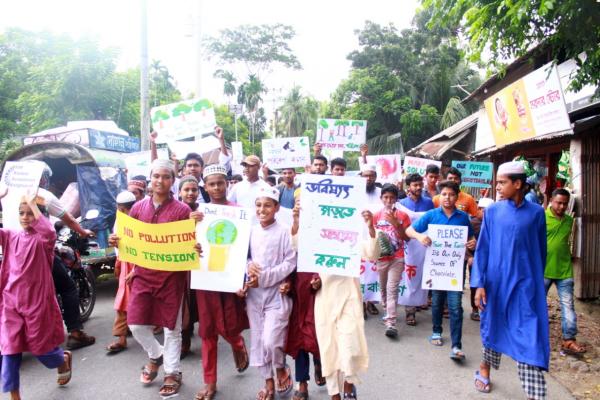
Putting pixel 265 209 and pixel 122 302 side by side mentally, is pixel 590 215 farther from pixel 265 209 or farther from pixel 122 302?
pixel 122 302

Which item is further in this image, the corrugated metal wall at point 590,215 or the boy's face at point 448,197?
the corrugated metal wall at point 590,215

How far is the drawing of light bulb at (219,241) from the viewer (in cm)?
389

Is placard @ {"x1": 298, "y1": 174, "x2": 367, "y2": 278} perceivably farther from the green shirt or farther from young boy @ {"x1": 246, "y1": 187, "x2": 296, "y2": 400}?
the green shirt

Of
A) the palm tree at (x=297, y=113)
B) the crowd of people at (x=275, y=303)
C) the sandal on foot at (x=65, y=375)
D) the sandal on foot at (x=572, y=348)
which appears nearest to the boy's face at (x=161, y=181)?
the crowd of people at (x=275, y=303)

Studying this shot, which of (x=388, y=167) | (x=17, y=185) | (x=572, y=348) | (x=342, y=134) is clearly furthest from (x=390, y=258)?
(x=342, y=134)

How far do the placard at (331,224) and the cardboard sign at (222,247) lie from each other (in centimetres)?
52

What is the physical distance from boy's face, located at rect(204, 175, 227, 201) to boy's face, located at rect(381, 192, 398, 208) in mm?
2085

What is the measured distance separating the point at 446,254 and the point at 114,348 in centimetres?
363

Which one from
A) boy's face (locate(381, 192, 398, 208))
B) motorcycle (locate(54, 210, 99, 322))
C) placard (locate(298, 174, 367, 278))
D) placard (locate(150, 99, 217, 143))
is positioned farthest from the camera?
placard (locate(150, 99, 217, 143))

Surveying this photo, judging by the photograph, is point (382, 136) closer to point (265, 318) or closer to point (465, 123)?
point (465, 123)

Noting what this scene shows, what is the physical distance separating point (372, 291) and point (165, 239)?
320 cm

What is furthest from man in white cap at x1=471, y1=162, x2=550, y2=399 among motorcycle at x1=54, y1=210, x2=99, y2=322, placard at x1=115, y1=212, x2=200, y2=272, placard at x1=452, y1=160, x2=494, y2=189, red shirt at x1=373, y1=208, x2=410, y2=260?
placard at x1=452, y1=160, x2=494, y2=189

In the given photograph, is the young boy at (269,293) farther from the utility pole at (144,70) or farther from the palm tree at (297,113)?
the palm tree at (297,113)

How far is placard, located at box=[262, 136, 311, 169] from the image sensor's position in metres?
8.85
